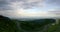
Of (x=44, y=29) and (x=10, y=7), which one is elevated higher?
(x=10, y=7)

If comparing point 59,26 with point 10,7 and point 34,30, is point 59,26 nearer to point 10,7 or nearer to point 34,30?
point 34,30

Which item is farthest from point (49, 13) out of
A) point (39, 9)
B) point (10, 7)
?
point (10, 7)

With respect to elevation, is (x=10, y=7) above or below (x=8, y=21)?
above

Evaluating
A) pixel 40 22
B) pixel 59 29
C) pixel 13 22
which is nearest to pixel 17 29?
pixel 13 22

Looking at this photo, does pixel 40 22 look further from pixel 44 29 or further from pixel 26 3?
pixel 26 3

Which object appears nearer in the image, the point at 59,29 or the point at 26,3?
the point at 59,29

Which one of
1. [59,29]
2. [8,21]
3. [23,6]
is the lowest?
[59,29]
